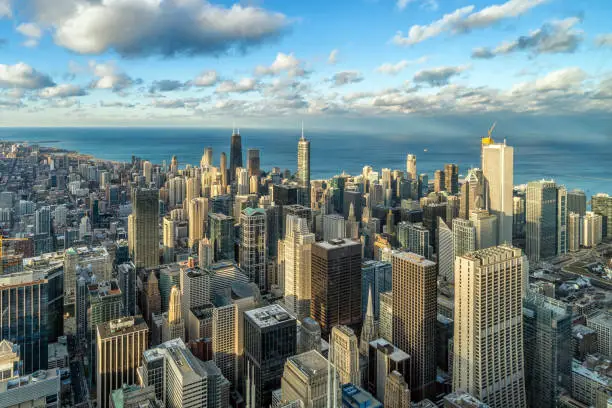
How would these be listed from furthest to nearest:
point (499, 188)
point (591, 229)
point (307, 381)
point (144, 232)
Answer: point (591, 229) < point (144, 232) < point (499, 188) < point (307, 381)

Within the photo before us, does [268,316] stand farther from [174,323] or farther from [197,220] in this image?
[197,220]

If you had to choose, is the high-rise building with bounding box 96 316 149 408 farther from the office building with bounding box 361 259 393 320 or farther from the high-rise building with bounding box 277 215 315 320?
the office building with bounding box 361 259 393 320

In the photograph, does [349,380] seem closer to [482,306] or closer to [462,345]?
[462,345]

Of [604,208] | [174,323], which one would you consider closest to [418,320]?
[174,323]

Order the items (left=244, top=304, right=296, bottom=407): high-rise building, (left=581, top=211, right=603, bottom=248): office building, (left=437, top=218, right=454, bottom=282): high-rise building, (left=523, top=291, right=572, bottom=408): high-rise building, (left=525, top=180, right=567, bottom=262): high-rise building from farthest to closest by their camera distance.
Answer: (left=581, top=211, right=603, bottom=248): office building
(left=525, top=180, right=567, bottom=262): high-rise building
(left=437, top=218, right=454, bottom=282): high-rise building
(left=244, top=304, right=296, bottom=407): high-rise building
(left=523, top=291, right=572, bottom=408): high-rise building

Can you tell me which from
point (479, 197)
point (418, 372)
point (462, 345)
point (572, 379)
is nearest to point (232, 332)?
point (418, 372)

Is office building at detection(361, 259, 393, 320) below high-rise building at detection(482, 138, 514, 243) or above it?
below

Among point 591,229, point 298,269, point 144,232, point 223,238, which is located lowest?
point 298,269

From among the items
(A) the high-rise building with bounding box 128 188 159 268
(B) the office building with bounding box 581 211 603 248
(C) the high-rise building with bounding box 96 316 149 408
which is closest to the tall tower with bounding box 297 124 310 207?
(A) the high-rise building with bounding box 128 188 159 268
